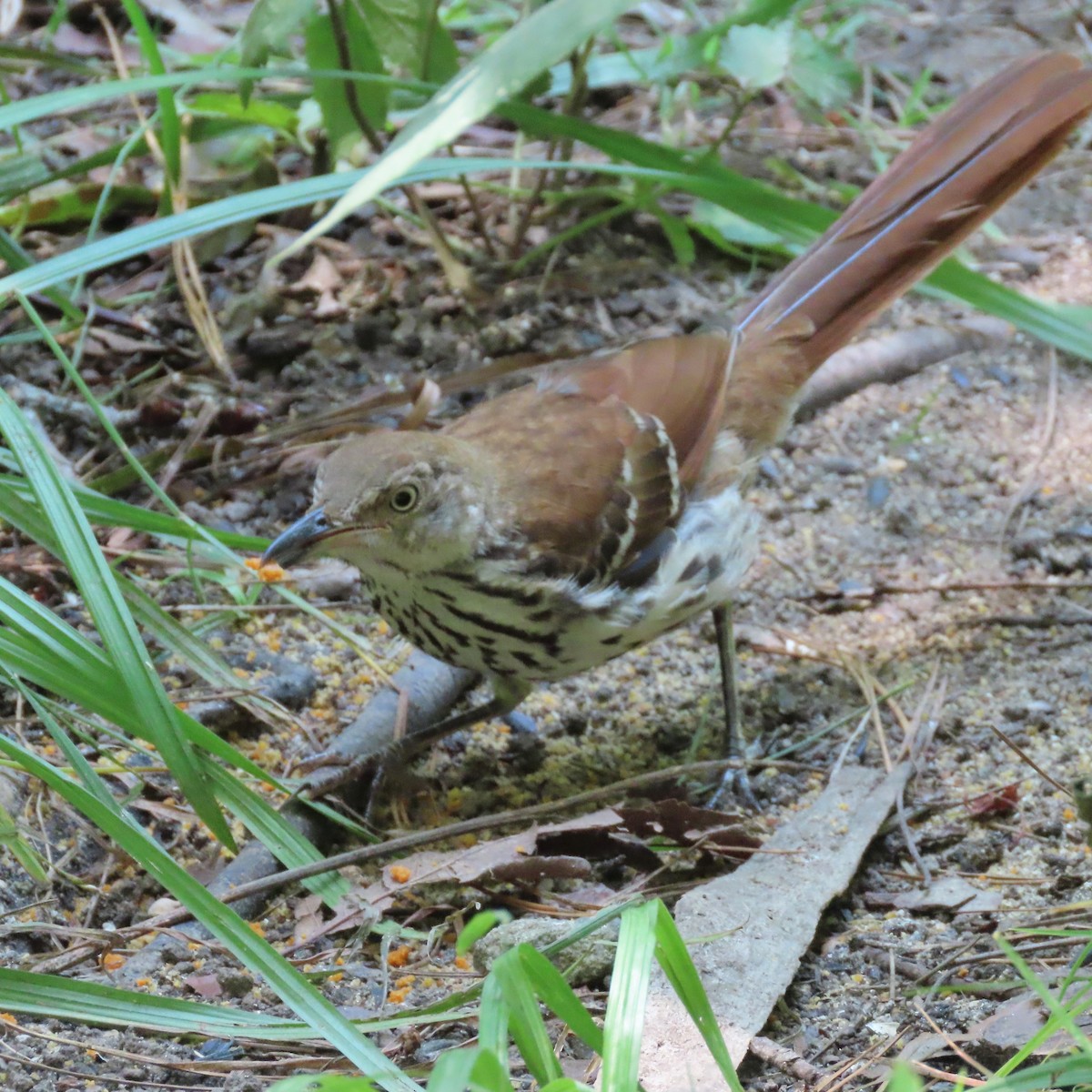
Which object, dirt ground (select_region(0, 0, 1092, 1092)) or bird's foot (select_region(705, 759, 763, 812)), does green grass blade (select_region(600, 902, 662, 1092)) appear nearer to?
dirt ground (select_region(0, 0, 1092, 1092))

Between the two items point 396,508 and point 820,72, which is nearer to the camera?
point 396,508

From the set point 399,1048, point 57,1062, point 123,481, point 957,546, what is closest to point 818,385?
point 957,546

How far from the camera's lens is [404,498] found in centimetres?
263

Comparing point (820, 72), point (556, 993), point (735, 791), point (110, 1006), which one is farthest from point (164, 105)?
point (556, 993)

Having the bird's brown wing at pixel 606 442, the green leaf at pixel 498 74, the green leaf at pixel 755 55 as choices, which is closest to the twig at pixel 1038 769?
the bird's brown wing at pixel 606 442

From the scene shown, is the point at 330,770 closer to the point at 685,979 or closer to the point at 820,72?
the point at 685,979

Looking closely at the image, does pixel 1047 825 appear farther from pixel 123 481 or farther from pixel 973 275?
pixel 123 481

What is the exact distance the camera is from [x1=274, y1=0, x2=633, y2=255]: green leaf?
143cm

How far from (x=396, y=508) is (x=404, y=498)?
2 cm

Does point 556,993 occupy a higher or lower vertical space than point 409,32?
lower

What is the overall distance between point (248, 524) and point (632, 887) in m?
1.54

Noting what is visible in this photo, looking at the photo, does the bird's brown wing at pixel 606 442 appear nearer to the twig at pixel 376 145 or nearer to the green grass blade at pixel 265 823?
the green grass blade at pixel 265 823

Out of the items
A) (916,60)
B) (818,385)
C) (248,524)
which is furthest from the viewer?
(916,60)

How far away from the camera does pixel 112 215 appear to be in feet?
14.2
